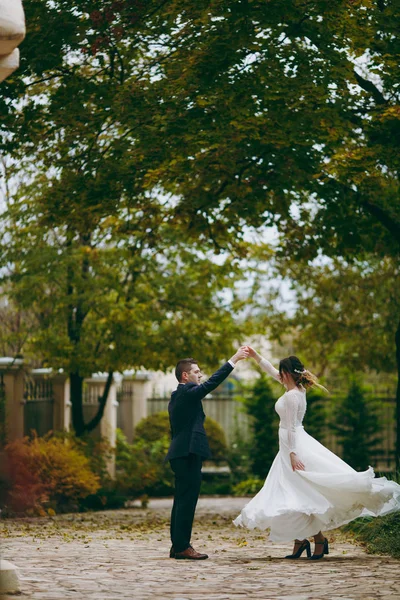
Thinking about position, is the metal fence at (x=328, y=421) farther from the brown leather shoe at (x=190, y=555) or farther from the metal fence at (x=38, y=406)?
the brown leather shoe at (x=190, y=555)

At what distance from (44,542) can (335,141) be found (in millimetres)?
Answer: 6581

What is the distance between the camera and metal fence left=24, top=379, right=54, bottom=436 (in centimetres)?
1959

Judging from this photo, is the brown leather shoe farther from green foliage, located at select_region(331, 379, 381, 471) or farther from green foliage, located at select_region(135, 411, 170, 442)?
green foliage, located at select_region(135, 411, 170, 442)

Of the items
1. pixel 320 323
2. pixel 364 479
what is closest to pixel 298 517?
pixel 364 479

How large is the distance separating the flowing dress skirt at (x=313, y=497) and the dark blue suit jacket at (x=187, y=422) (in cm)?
77

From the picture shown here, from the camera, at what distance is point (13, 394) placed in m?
18.6

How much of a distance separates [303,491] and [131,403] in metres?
16.9

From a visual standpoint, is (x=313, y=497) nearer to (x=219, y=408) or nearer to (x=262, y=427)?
(x=262, y=427)

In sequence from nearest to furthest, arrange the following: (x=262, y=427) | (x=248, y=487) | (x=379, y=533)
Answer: (x=379, y=533) → (x=248, y=487) → (x=262, y=427)

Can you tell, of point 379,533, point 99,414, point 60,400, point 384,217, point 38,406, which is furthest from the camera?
point 99,414

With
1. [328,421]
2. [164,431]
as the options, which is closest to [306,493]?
[164,431]

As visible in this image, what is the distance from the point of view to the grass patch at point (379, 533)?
10682 millimetres

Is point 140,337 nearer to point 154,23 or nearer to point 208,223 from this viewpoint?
point 208,223

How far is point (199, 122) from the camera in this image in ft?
43.9
